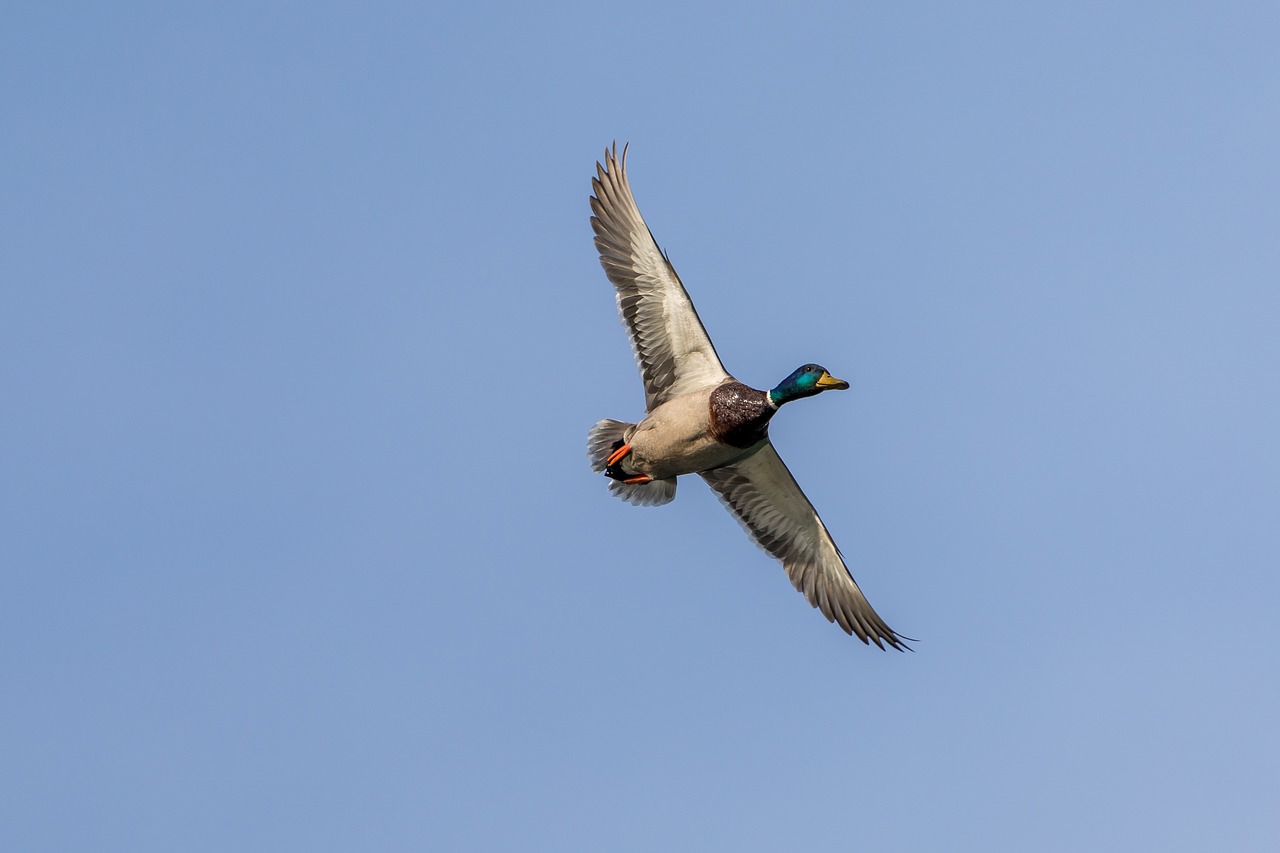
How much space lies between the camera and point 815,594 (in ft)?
56.3

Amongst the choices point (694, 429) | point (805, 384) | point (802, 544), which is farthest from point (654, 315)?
point (802, 544)

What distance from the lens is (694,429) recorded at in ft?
49.8

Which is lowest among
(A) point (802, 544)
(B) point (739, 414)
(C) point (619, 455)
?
(A) point (802, 544)

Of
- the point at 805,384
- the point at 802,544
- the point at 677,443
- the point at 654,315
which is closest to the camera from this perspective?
the point at 805,384

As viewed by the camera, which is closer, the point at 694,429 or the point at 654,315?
the point at 694,429

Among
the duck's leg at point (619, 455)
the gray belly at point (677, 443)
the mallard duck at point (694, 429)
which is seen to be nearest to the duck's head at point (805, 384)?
the mallard duck at point (694, 429)

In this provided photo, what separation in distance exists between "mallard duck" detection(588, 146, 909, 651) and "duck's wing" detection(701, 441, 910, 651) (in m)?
0.01

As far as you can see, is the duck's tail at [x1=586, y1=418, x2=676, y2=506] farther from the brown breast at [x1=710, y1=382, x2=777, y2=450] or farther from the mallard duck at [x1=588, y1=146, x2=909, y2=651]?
the brown breast at [x1=710, y1=382, x2=777, y2=450]

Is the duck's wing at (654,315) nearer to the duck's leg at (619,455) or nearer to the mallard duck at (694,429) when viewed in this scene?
the mallard duck at (694,429)

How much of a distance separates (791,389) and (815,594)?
3164mm

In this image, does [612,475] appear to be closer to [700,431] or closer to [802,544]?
[700,431]

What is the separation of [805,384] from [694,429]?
1187mm

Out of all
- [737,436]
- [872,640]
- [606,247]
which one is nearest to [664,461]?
[737,436]

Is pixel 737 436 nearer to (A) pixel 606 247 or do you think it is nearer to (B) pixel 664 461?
(B) pixel 664 461
